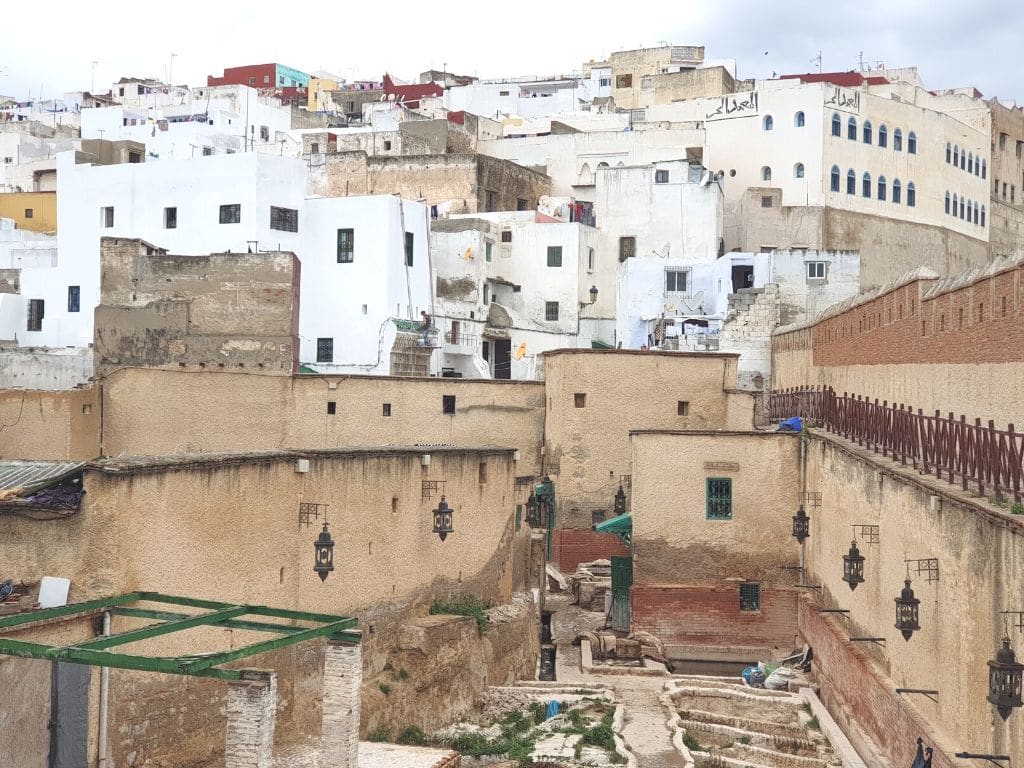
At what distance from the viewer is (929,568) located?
533 inches

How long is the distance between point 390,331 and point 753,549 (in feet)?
43.7

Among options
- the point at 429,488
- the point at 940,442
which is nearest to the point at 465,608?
the point at 429,488

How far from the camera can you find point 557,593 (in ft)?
85.5

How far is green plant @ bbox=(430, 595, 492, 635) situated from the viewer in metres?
17.7

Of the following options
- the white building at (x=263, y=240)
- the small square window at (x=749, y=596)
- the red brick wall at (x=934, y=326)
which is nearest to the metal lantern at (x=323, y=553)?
the red brick wall at (x=934, y=326)

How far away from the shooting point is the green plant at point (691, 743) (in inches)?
635

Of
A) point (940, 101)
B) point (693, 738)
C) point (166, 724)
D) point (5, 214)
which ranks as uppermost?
point (940, 101)

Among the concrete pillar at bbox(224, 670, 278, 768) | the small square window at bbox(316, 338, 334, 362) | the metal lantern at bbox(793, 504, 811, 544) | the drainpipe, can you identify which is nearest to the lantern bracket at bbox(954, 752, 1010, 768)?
the concrete pillar at bbox(224, 670, 278, 768)

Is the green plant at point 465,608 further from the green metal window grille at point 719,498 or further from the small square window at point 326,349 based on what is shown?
the small square window at point 326,349

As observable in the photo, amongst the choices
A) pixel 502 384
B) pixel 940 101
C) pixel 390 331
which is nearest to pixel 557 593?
pixel 502 384

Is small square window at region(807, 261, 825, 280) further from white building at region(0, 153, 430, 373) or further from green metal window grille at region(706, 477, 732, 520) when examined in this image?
green metal window grille at region(706, 477, 732, 520)

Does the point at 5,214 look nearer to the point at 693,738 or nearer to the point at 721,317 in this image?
the point at 721,317

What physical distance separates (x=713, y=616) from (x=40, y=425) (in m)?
11.3

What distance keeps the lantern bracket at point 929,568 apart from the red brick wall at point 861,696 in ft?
4.81
